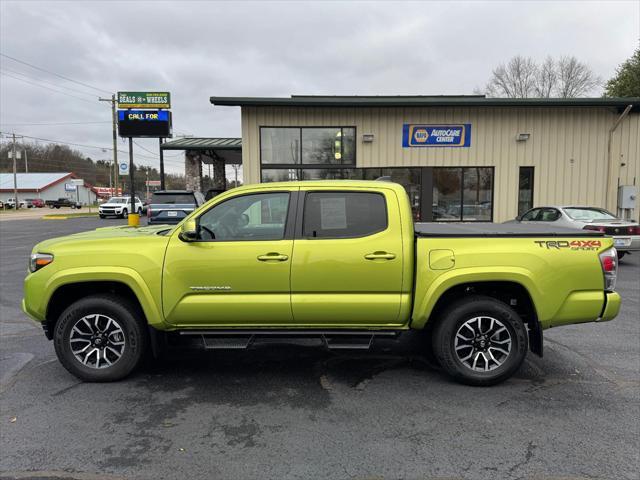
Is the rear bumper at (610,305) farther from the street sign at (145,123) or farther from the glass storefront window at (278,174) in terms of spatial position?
the street sign at (145,123)

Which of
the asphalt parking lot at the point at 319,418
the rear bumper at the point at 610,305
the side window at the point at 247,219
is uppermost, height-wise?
the side window at the point at 247,219

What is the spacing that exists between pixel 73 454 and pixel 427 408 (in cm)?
262

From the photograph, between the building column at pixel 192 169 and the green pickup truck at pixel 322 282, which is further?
the building column at pixel 192 169

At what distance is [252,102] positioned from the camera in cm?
1514

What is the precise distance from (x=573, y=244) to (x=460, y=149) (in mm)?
12718

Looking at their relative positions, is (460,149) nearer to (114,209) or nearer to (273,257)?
(273,257)

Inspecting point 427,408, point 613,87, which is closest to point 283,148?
point 427,408

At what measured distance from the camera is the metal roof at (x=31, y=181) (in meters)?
84.6

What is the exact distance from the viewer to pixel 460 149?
16.1 m

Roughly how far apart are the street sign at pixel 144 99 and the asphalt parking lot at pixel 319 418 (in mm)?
15910

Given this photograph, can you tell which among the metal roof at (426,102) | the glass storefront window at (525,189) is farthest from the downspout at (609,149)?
the glass storefront window at (525,189)

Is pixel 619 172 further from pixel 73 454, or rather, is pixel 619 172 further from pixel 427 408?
pixel 73 454

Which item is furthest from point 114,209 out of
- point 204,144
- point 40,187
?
point 40,187

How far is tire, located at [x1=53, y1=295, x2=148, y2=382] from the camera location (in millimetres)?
4188
